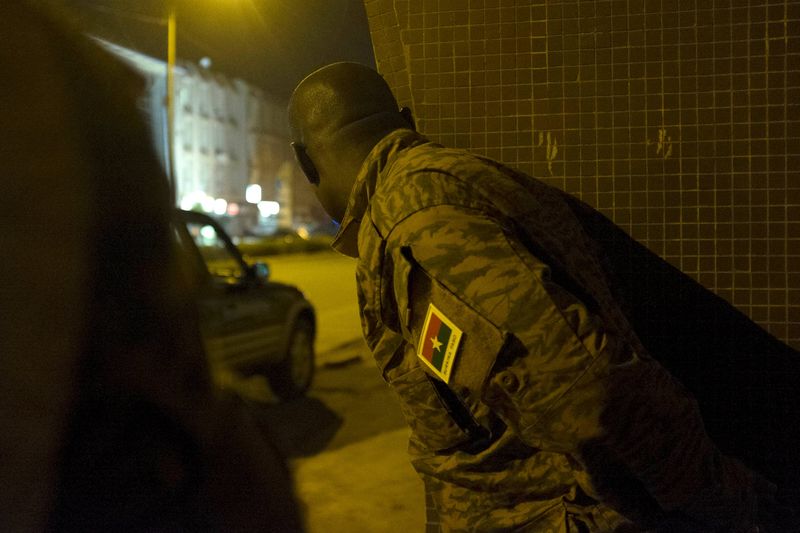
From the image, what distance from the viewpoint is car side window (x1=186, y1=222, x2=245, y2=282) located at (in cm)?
709

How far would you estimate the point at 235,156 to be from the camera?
6694 cm

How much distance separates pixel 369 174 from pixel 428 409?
0.47 meters

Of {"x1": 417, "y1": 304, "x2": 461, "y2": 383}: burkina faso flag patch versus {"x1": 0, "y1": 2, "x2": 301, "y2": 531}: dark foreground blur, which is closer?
{"x1": 417, "y1": 304, "x2": 461, "y2": 383}: burkina faso flag patch

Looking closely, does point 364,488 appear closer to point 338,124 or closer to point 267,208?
point 338,124

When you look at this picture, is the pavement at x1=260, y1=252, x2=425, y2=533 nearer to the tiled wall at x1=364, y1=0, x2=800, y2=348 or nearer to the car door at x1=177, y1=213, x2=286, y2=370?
the car door at x1=177, y1=213, x2=286, y2=370

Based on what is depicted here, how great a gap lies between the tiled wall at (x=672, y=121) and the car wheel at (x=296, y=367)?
4.90 m

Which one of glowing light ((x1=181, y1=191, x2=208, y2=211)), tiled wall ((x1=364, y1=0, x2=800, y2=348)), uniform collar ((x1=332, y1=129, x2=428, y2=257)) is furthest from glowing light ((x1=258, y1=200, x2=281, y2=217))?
uniform collar ((x1=332, y1=129, x2=428, y2=257))

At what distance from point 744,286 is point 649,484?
6.06 ft

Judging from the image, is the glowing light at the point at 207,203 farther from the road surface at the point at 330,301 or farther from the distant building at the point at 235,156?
the road surface at the point at 330,301

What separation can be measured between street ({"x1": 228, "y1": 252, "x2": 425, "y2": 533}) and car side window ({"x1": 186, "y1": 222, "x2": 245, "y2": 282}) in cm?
101

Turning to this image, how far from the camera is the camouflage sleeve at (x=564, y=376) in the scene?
4.24 feet

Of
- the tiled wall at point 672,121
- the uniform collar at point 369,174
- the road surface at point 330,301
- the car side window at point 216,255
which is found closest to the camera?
the uniform collar at point 369,174

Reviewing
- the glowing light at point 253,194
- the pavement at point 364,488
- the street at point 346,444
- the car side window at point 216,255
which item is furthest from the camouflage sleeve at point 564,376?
the glowing light at point 253,194

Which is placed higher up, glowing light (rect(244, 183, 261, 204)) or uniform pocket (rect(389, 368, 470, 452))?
uniform pocket (rect(389, 368, 470, 452))
